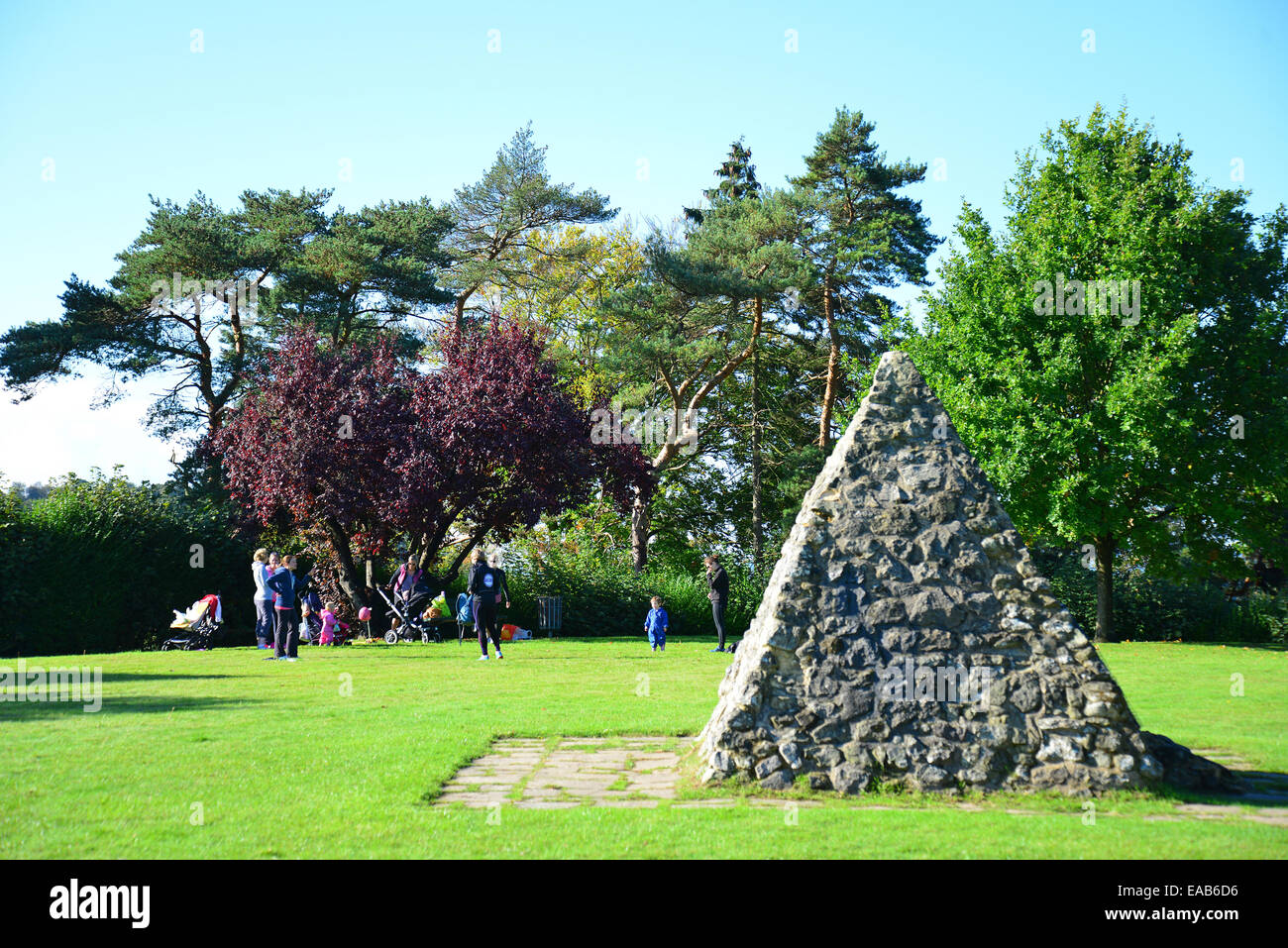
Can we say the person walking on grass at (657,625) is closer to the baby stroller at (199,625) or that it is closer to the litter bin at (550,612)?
the litter bin at (550,612)

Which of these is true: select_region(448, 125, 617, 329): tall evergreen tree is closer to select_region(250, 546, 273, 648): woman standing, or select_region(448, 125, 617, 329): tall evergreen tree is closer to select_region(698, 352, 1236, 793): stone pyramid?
select_region(250, 546, 273, 648): woman standing

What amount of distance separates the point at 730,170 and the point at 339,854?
44005mm

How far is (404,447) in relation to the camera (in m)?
23.2

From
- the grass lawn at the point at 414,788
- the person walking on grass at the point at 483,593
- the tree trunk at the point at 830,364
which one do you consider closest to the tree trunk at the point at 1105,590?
the tree trunk at the point at 830,364

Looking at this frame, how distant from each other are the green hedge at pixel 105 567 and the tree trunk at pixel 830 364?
1981 centimetres

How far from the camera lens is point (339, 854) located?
5.52 meters

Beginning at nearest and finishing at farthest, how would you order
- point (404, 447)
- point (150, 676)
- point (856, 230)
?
point (150, 676) → point (404, 447) → point (856, 230)

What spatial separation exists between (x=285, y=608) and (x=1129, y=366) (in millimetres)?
20790

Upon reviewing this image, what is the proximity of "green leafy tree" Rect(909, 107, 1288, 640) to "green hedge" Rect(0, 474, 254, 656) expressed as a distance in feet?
66.2

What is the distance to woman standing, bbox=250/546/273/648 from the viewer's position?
724 inches

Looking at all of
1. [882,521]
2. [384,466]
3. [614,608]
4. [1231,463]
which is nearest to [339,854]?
[882,521]

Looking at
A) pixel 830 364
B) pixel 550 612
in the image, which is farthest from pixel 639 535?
pixel 550 612

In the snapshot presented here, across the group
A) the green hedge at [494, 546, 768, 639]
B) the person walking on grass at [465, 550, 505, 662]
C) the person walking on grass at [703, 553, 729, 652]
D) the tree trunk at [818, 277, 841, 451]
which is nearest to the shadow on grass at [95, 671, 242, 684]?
the person walking on grass at [465, 550, 505, 662]

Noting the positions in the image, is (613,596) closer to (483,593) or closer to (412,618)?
(412,618)
